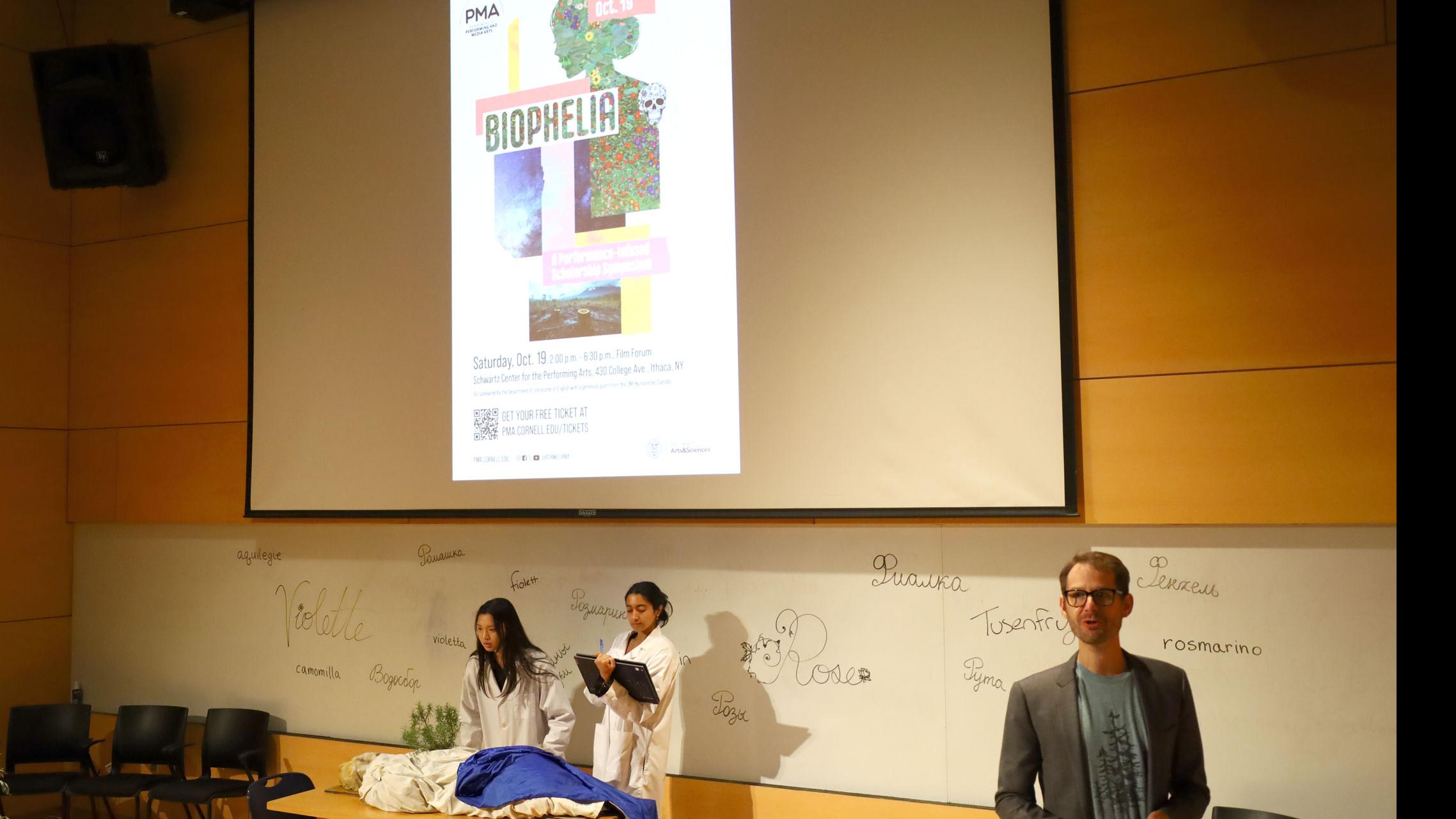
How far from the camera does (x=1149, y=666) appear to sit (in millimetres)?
2740

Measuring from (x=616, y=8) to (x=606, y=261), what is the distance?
3.75 ft

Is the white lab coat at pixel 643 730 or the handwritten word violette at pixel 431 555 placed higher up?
the handwritten word violette at pixel 431 555

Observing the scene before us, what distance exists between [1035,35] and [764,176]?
1.20m

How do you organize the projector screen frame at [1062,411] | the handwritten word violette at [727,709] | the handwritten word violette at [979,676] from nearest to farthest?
1. the projector screen frame at [1062,411]
2. the handwritten word violette at [979,676]
3. the handwritten word violette at [727,709]

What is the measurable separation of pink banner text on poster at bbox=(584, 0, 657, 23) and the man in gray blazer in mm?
3312

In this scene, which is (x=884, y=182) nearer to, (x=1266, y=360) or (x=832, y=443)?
(x=832, y=443)

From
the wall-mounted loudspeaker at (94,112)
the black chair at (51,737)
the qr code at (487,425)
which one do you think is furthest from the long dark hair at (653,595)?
the wall-mounted loudspeaker at (94,112)

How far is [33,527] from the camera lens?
6.48 meters

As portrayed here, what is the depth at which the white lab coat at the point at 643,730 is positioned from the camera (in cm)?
448

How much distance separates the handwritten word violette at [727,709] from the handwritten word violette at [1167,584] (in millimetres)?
1723

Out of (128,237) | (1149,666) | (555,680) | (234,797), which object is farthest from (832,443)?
(128,237)

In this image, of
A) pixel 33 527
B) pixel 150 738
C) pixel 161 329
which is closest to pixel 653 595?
pixel 150 738

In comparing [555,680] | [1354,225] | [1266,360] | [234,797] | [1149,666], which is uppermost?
[1354,225]

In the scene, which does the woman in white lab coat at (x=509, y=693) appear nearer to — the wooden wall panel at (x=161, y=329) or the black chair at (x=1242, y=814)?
the wooden wall panel at (x=161, y=329)
